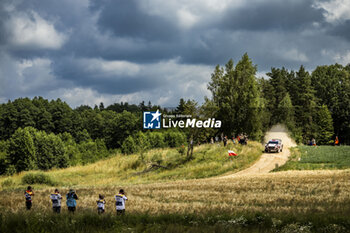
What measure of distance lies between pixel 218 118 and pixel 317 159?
70.0 ft

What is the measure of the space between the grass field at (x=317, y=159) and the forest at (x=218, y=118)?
1128cm

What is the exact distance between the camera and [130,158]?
5472 centimetres

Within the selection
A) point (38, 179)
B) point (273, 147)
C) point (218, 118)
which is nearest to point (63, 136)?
point (218, 118)

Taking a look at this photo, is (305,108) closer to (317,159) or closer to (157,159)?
(317,159)

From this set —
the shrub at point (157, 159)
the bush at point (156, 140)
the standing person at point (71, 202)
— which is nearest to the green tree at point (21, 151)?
the bush at point (156, 140)

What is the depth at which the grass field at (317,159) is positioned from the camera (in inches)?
1662

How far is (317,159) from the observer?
1829 inches

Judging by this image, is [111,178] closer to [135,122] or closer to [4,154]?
[4,154]

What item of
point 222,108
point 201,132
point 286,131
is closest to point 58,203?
point 201,132

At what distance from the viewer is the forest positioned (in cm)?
6175

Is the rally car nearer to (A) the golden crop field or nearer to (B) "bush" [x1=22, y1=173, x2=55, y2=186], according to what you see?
(A) the golden crop field

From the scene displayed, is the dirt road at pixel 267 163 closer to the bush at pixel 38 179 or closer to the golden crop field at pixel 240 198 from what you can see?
the golden crop field at pixel 240 198

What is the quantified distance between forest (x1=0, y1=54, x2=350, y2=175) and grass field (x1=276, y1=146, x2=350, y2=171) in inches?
444

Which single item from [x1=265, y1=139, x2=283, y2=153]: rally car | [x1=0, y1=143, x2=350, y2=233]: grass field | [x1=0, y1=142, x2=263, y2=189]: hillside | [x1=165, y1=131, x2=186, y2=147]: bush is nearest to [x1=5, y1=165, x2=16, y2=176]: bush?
[x1=0, y1=142, x2=263, y2=189]: hillside
